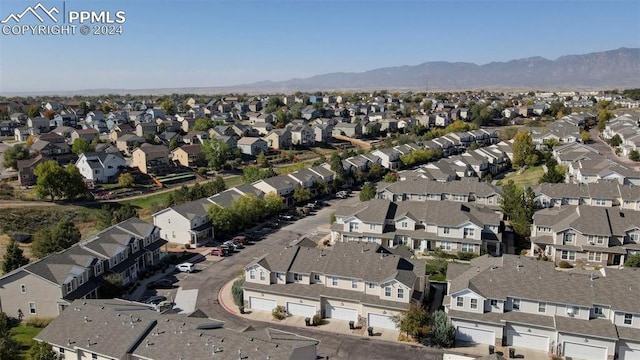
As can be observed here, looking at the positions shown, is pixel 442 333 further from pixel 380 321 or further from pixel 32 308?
pixel 32 308

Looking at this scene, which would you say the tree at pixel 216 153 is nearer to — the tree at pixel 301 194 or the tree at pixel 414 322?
the tree at pixel 301 194

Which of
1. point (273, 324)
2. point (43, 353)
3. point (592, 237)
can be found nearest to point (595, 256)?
point (592, 237)

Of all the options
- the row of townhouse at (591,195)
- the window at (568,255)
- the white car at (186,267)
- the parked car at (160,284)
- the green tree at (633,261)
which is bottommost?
the parked car at (160,284)

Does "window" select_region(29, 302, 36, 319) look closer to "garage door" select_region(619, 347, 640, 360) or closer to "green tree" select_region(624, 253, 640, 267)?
→ "garage door" select_region(619, 347, 640, 360)

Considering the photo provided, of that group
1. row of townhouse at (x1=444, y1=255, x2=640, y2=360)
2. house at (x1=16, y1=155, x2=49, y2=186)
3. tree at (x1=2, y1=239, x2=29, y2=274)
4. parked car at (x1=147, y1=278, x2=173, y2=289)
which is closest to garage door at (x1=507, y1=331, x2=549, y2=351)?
row of townhouse at (x1=444, y1=255, x2=640, y2=360)

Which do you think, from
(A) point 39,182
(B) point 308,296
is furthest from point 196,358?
(A) point 39,182

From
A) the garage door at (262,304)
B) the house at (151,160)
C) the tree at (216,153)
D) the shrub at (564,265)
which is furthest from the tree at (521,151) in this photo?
the house at (151,160)
